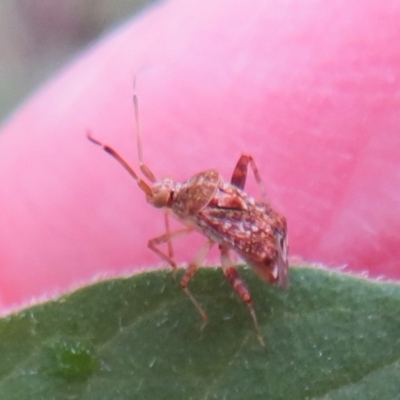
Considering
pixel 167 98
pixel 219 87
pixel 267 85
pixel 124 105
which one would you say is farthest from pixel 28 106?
pixel 267 85

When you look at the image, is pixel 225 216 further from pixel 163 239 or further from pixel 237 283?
pixel 237 283

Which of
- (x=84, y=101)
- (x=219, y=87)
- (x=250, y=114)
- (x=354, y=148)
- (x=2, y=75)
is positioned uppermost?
(x=2, y=75)

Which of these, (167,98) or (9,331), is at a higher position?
(167,98)

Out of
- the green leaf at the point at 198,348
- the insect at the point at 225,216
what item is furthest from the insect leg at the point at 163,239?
the green leaf at the point at 198,348

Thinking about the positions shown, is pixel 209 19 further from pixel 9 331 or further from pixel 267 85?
pixel 9 331

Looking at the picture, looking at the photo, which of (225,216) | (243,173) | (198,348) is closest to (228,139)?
(243,173)

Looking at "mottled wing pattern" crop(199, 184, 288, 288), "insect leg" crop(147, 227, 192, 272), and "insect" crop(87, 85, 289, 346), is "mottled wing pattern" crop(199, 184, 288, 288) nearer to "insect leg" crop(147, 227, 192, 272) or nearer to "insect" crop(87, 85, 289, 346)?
"insect" crop(87, 85, 289, 346)

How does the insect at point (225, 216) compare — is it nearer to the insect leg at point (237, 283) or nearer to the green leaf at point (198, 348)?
the insect leg at point (237, 283)

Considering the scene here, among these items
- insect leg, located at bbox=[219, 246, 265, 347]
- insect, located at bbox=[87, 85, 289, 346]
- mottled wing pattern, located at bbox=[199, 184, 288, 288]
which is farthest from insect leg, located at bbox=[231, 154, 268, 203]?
insect leg, located at bbox=[219, 246, 265, 347]
